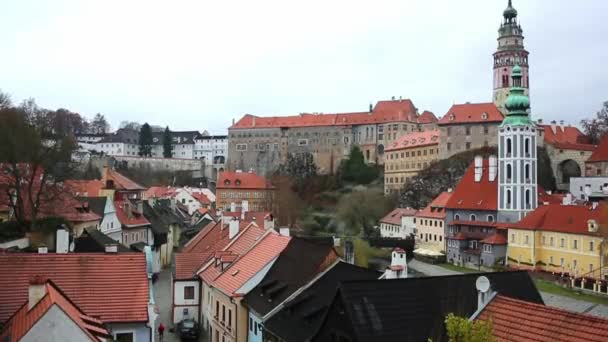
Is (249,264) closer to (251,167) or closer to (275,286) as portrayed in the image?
(275,286)

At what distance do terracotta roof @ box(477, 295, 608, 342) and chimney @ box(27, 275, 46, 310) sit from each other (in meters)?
9.69

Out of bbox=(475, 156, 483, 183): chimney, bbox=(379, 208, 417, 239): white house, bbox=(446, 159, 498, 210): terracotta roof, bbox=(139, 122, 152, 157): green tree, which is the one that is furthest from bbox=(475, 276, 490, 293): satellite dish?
bbox=(139, 122, 152, 157): green tree

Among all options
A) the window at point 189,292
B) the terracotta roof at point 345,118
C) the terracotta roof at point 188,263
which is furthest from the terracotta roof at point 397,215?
the window at point 189,292

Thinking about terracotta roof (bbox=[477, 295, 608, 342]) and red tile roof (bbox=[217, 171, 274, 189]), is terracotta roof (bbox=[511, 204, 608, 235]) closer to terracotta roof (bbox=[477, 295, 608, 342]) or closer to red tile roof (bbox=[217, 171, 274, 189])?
terracotta roof (bbox=[477, 295, 608, 342])

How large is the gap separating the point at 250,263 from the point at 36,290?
1268 cm

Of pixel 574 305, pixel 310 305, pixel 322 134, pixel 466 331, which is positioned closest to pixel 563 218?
pixel 574 305

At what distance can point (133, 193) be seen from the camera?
2429 inches

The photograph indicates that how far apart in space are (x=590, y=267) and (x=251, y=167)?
85193 millimetres

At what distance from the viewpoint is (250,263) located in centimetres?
2600

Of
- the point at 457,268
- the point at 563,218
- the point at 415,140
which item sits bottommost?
the point at 457,268

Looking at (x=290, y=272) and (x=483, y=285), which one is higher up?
(x=483, y=285)

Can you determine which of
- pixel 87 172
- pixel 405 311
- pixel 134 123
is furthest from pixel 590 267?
pixel 134 123

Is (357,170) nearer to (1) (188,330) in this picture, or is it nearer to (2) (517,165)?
(2) (517,165)

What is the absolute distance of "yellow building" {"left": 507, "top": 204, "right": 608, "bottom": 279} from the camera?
47656 millimetres
